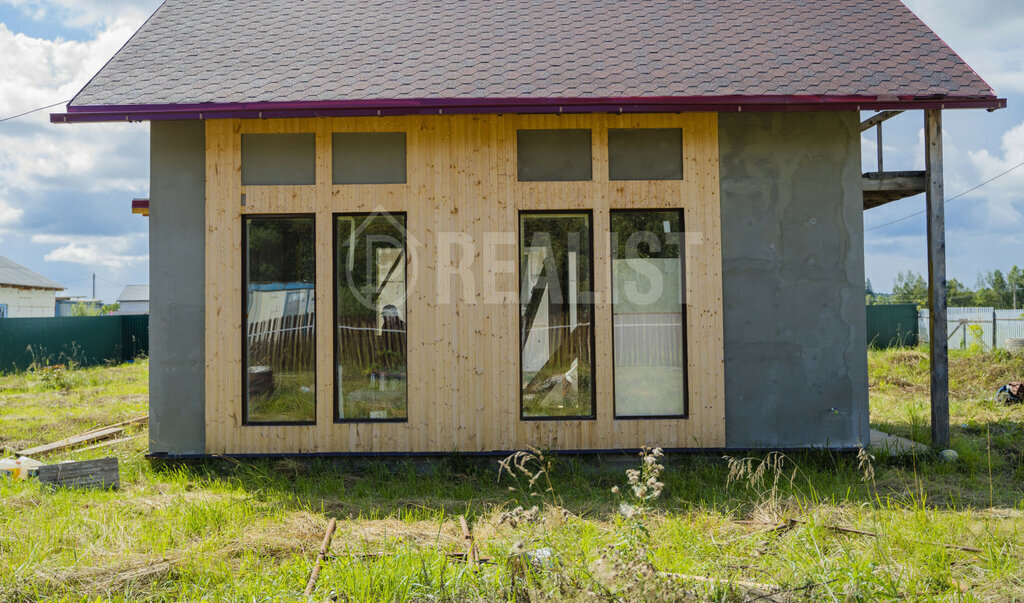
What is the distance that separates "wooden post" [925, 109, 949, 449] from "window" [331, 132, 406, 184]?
19.1 ft

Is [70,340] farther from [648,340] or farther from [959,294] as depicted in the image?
[959,294]

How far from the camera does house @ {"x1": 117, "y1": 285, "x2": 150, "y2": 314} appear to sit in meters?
59.3

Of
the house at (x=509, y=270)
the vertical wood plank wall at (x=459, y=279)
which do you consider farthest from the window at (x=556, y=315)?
the vertical wood plank wall at (x=459, y=279)

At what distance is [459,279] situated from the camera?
7094 mm

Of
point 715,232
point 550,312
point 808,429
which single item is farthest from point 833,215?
point 550,312

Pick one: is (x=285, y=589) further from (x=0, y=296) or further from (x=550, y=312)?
(x=0, y=296)

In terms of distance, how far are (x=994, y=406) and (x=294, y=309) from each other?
10130 millimetres

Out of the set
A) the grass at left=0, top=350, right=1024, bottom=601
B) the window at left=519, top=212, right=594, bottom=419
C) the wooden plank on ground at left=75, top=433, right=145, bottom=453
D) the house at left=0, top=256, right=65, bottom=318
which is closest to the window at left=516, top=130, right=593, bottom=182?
the window at left=519, top=212, right=594, bottom=419

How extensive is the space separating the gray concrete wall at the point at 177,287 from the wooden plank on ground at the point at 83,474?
0.67 meters

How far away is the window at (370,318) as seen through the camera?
7.14m

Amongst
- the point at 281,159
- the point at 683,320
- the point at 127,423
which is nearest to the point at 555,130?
the point at 683,320

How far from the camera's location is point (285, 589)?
12.4ft

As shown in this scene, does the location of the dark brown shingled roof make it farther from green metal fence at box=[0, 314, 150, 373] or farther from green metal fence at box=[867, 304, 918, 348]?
green metal fence at box=[867, 304, 918, 348]

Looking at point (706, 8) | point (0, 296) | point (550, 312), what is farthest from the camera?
point (0, 296)
